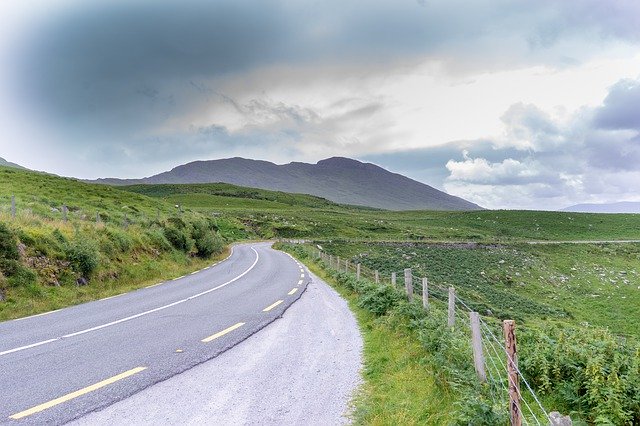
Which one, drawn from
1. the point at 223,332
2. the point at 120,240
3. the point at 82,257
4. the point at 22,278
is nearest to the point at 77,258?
the point at 82,257

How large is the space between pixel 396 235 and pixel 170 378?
74666 millimetres

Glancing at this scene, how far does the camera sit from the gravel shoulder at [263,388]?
19.7 ft

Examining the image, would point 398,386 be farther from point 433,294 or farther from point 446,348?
point 433,294

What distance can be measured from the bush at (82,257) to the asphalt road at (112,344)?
2.39 m

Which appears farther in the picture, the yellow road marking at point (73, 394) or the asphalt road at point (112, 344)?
the asphalt road at point (112, 344)

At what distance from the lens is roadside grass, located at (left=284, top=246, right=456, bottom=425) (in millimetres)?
6066

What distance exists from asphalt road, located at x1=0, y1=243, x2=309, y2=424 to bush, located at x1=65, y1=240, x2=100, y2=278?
2.39 meters

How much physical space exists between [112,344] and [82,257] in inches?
413

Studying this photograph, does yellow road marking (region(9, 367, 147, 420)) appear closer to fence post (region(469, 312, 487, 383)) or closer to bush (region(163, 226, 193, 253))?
fence post (region(469, 312, 487, 383))

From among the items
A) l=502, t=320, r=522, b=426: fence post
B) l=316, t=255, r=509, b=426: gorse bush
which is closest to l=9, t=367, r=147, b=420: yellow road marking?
l=316, t=255, r=509, b=426: gorse bush

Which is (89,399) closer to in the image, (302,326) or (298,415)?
(298,415)

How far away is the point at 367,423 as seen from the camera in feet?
19.4

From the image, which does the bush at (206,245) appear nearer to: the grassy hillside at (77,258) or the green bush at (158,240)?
the grassy hillside at (77,258)

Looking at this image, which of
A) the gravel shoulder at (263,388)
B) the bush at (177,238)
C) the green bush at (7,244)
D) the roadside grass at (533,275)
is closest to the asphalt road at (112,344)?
the gravel shoulder at (263,388)
